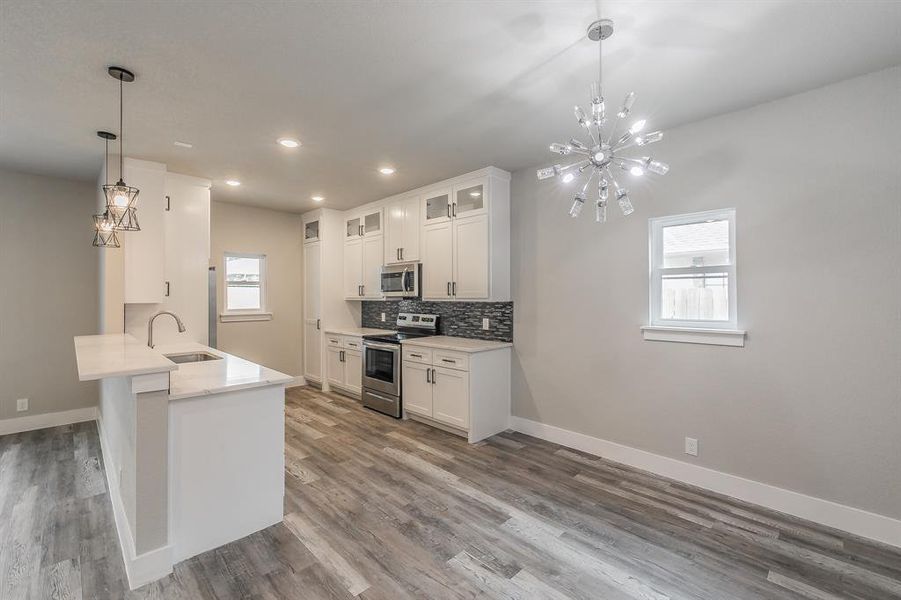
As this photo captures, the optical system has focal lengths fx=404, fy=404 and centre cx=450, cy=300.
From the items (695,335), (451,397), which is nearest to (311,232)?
(451,397)

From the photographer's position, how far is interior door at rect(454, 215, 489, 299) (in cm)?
402

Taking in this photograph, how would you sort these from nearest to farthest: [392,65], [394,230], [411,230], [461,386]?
[392,65], [461,386], [411,230], [394,230]

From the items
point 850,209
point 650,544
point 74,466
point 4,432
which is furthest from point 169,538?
point 850,209

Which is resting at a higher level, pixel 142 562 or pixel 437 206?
pixel 437 206

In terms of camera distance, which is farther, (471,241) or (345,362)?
(345,362)

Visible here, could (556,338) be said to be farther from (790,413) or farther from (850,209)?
(850,209)

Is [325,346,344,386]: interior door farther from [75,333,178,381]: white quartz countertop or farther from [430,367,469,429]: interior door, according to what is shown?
[75,333,178,381]: white quartz countertop

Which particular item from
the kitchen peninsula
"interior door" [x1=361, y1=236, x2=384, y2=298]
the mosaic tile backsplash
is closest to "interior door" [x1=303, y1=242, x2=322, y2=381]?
"interior door" [x1=361, y1=236, x2=384, y2=298]

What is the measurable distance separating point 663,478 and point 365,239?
4312 mm

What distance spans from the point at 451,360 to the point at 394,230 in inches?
76.5

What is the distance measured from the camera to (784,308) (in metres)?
2.61

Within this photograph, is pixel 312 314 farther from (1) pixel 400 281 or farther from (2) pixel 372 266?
(1) pixel 400 281

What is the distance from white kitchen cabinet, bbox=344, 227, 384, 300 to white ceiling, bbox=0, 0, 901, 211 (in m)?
2.08

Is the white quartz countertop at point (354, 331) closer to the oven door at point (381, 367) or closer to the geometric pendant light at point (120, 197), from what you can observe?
the oven door at point (381, 367)
